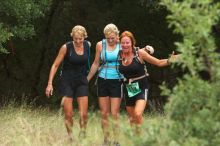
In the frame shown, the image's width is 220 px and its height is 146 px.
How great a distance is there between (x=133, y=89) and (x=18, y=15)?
19.3 feet

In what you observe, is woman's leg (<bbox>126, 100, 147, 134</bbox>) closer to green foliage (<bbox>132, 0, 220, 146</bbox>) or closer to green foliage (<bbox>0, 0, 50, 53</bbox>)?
green foliage (<bbox>132, 0, 220, 146</bbox>)

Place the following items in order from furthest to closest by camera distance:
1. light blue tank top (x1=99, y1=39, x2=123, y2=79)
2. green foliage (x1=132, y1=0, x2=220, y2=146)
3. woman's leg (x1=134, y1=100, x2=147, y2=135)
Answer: light blue tank top (x1=99, y1=39, x2=123, y2=79)
woman's leg (x1=134, y1=100, x2=147, y2=135)
green foliage (x1=132, y1=0, x2=220, y2=146)

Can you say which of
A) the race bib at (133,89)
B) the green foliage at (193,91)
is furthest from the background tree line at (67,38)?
the green foliage at (193,91)

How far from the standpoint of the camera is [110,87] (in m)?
8.72

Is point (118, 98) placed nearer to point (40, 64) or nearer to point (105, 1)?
point (105, 1)

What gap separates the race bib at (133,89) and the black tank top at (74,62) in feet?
3.11

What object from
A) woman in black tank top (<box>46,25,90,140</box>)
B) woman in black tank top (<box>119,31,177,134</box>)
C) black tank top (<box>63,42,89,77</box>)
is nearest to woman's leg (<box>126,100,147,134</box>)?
woman in black tank top (<box>119,31,177,134</box>)

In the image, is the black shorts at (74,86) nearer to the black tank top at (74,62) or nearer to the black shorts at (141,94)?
the black tank top at (74,62)

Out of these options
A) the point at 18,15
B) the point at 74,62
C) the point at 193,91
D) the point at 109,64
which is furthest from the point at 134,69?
the point at 18,15

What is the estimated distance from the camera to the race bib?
8336 millimetres

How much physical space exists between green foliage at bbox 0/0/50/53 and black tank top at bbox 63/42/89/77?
3844 millimetres

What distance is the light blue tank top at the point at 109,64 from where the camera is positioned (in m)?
8.62

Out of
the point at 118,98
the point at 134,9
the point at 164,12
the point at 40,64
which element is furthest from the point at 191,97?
the point at 40,64

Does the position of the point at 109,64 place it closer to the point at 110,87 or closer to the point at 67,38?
the point at 110,87
